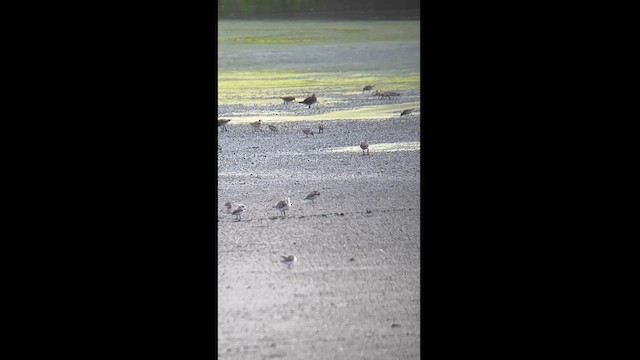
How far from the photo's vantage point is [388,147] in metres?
2.07

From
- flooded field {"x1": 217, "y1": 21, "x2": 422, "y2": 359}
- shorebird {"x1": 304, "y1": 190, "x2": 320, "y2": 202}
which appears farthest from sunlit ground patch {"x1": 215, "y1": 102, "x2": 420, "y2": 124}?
shorebird {"x1": 304, "y1": 190, "x2": 320, "y2": 202}

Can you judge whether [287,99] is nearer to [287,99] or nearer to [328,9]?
[287,99]

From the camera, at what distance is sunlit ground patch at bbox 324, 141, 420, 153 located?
6.68 feet

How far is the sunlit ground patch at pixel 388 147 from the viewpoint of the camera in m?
2.04

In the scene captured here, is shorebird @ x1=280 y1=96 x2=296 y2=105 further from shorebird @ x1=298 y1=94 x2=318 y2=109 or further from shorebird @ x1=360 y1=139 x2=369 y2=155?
shorebird @ x1=360 y1=139 x2=369 y2=155

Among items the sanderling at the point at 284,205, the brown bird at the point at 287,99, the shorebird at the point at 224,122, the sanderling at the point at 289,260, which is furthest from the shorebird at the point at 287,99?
the sanderling at the point at 289,260

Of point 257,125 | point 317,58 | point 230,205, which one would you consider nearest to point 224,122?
point 257,125

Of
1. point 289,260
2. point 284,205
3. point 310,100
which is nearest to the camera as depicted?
point 289,260

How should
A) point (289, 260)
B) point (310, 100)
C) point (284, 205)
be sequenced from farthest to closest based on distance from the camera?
1. point (310, 100)
2. point (284, 205)
3. point (289, 260)

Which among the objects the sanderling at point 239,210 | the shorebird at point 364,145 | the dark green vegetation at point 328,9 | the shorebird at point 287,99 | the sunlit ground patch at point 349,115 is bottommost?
the sanderling at point 239,210

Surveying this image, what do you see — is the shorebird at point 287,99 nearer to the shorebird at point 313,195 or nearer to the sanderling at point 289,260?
the shorebird at point 313,195
